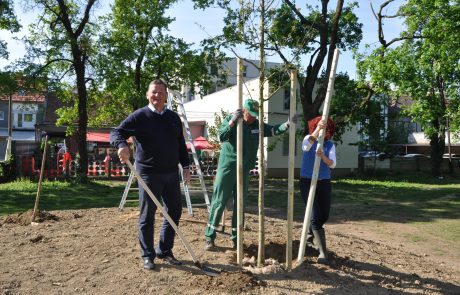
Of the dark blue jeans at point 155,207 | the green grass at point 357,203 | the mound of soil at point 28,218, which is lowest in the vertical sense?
the green grass at point 357,203

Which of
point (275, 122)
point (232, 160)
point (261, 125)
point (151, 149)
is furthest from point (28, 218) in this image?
point (275, 122)

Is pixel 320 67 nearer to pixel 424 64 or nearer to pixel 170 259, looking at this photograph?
pixel 424 64

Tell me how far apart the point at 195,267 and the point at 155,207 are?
2.55 ft

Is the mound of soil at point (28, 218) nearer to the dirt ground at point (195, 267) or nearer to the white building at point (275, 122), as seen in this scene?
the dirt ground at point (195, 267)

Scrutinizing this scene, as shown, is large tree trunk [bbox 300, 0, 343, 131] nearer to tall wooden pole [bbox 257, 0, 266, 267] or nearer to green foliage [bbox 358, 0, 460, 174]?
green foliage [bbox 358, 0, 460, 174]

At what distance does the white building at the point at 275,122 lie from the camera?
2536 cm

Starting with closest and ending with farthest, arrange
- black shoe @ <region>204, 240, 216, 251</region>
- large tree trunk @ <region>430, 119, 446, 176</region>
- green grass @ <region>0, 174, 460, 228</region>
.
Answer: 1. black shoe @ <region>204, 240, 216, 251</region>
2. green grass @ <region>0, 174, 460, 228</region>
3. large tree trunk @ <region>430, 119, 446, 176</region>

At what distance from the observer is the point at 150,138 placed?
4.83m

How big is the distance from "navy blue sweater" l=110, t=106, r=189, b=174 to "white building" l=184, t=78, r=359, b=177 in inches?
571

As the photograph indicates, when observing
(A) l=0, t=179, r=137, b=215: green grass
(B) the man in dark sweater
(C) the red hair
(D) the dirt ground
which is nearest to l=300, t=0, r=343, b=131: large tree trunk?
(A) l=0, t=179, r=137, b=215: green grass

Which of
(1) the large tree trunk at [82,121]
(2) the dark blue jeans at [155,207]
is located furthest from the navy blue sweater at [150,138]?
(1) the large tree trunk at [82,121]

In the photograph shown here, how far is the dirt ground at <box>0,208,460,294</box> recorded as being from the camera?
4.44 meters

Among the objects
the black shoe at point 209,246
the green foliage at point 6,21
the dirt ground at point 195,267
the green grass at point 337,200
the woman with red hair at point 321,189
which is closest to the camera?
the dirt ground at point 195,267

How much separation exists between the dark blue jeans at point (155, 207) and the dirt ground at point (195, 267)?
9.9 inches
